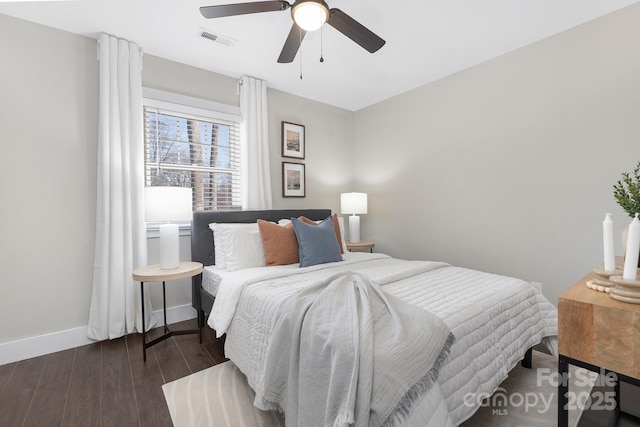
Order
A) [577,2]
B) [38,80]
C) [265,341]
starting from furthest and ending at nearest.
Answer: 1. [38,80]
2. [577,2]
3. [265,341]

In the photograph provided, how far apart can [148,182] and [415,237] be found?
3126mm

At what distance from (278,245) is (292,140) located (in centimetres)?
176

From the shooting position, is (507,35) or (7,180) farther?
(507,35)

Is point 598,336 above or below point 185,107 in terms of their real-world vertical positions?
below

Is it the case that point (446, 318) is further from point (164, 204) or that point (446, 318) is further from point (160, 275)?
point (164, 204)

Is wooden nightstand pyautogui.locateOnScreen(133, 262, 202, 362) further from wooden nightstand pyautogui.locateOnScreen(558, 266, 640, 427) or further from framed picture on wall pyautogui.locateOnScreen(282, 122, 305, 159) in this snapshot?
wooden nightstand pyautogui.locateOnScreen(558, 266, 640, 427)

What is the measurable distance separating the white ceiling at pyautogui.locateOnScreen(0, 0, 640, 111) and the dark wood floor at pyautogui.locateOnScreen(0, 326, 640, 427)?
8.80ft

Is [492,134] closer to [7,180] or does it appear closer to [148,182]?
[148,182]

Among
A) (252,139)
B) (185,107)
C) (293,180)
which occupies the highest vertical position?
(185,107)

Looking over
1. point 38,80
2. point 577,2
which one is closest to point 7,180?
point 38,80

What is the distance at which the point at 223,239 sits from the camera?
8.77 feet

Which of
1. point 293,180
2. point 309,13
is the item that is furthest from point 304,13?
point 293,180

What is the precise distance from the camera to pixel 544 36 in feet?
8.54

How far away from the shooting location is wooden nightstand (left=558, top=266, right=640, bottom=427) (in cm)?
100
